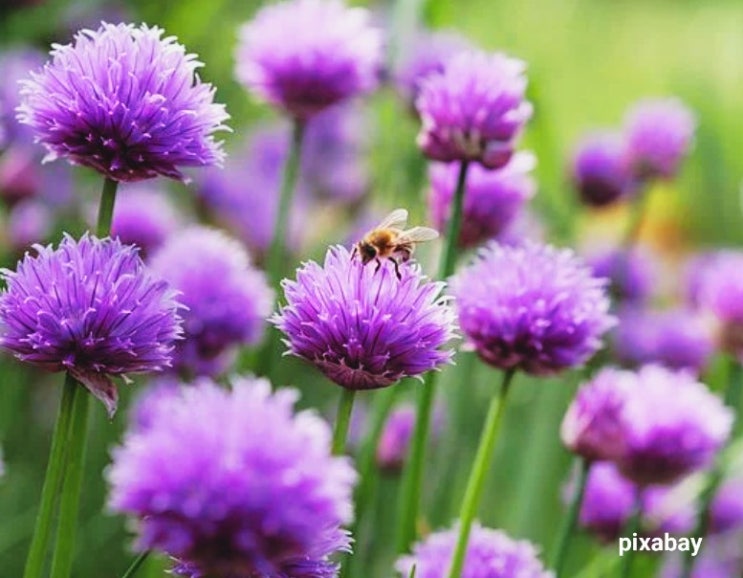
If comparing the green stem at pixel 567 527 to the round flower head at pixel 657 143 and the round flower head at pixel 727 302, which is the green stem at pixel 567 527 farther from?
the round flower head at pixel 657 143

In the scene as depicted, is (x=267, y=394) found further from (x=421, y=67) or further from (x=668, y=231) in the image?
(x=668, y=231)

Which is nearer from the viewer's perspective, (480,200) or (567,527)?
(567,527)

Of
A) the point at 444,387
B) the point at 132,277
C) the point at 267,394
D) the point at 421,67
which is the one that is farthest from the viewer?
the point at 444,387

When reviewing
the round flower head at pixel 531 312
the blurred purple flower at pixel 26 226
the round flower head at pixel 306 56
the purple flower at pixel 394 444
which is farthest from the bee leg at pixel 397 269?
the blurred purple flower at pixel 26 226

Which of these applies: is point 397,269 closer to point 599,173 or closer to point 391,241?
point 391,241

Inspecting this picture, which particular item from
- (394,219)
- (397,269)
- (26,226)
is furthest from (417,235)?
(26,226)

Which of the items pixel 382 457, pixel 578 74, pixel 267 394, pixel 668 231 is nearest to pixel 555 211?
pixel 382 457
